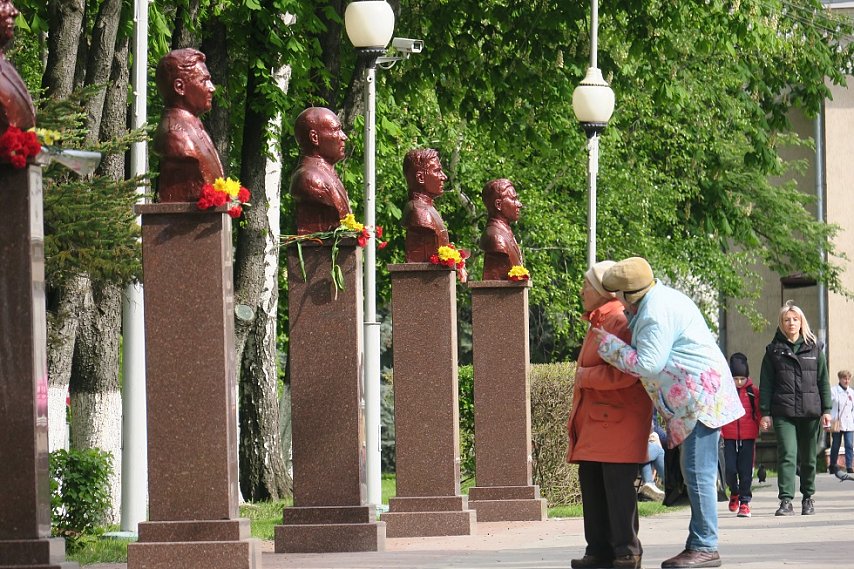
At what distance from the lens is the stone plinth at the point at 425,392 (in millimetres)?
14266

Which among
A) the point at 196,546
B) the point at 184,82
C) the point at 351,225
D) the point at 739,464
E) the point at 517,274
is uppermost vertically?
the point at 184,82

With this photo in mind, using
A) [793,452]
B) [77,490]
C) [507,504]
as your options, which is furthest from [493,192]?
[77,490]

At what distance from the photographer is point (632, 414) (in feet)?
31.1

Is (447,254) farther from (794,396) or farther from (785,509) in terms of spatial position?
Result: (785,509)

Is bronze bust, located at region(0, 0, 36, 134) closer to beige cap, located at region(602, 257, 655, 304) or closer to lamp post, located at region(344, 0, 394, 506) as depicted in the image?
beige cap, located at region(602, 257, 655, 304)

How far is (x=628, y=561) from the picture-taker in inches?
369

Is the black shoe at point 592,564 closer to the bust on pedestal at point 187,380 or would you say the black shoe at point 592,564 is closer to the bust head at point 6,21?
the bust on pedestal at point 187,380

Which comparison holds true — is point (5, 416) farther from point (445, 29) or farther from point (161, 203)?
point (445, 29)

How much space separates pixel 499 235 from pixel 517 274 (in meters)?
0.46

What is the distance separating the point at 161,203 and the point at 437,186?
5.01m

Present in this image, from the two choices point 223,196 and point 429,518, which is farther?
point 429,518

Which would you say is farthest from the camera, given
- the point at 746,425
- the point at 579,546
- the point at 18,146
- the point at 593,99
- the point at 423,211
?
the point at 593,99

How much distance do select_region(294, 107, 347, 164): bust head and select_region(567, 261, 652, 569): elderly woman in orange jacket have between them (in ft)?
10.8

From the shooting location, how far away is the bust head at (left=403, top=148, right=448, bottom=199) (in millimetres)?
14734
